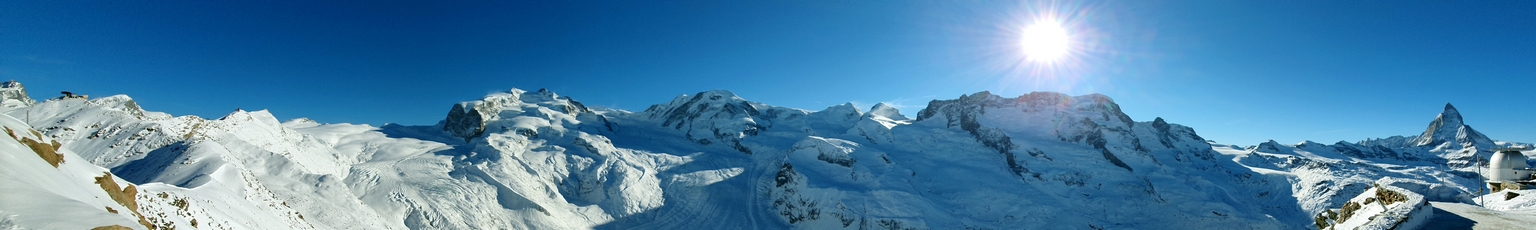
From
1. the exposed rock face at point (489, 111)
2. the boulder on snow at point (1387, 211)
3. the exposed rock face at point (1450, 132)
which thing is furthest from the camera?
the exposed rock face at point (1450, 132)

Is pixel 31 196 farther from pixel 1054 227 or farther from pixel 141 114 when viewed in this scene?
pixel 1054 227

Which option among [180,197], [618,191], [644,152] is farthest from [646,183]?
[180,197]

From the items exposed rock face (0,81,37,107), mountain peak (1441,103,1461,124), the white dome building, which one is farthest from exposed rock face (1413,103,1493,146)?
exposed rock face (0,81,37,107)

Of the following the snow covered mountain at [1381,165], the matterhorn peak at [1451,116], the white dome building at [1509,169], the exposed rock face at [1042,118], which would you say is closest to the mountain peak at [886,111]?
the exposed rock face at [1042,118]

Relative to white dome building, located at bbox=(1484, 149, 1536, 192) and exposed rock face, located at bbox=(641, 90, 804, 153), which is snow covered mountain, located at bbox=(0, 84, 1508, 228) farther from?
white dome building, located at bbox=(1484, 149, 1536, 192)

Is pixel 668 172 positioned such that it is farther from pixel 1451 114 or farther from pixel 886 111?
pixel 1451 114

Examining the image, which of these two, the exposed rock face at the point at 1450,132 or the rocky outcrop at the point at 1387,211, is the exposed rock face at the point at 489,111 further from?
the exposed rock face at the point at 1450,132

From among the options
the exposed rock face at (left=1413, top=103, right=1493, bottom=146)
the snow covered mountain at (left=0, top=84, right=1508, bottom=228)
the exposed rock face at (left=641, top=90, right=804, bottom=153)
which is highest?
the exposed rock face at (left=1413, top=103, right=1493, bottom=146)
